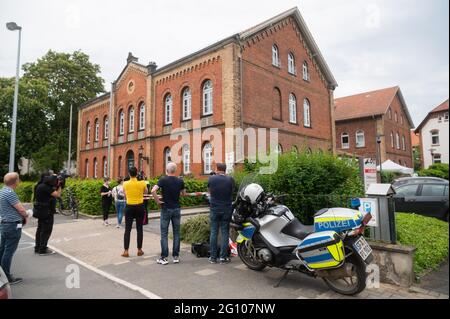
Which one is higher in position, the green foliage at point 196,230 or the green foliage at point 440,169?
the green foliage at point 440,169

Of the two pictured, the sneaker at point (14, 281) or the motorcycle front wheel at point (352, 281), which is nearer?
the motorcycle front wheel at point (352, 281)

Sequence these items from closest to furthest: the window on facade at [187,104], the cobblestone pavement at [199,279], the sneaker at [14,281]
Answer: the cobblestone pavement at [199,279] < the sneaker at [14,281] < the window on facade at [187,104]

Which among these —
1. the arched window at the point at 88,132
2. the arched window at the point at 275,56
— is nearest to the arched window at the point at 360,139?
the arched window at the point at 275,56

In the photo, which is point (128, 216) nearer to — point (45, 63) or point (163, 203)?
point (163, 203)

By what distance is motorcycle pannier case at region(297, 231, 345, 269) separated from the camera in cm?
427

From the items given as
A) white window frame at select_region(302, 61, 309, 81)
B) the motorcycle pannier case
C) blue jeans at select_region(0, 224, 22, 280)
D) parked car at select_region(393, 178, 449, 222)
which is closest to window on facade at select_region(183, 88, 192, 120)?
white window frame at select_region(302, 61, 309, 81)

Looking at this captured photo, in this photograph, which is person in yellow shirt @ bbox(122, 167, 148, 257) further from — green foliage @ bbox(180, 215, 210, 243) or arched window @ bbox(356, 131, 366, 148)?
arched window @ bbox(356, 131, 366, 148)

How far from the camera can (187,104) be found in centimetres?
2234

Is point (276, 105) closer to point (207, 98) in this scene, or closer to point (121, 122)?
point (207, 98)

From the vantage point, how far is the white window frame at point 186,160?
21.6 metres

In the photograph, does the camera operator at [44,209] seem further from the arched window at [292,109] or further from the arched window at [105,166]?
the arched window at [105,166]

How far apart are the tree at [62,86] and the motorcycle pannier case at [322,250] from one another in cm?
3706

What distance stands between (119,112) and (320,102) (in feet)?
60.1
